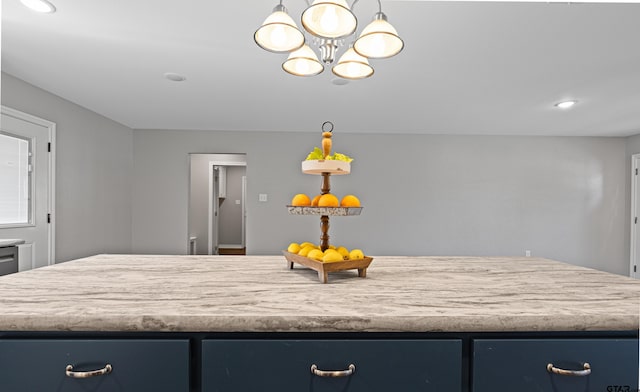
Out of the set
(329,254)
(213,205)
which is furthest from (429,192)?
(329,254)

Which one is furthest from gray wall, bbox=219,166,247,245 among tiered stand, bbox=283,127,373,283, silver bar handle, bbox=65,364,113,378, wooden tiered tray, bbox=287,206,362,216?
silver bar handle, bbox=65,364,113,378

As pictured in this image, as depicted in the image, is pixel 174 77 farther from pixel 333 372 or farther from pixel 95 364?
pixel 333 372

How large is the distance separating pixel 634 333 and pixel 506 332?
326mm

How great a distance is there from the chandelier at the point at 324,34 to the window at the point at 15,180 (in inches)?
113

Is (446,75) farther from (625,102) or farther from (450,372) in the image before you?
(450,372)

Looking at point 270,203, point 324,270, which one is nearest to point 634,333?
point 324,270

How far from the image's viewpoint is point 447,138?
4938 millimetres

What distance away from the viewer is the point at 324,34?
3.46ft

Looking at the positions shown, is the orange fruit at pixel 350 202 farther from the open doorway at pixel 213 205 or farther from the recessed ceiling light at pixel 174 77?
the open doorway at pixel 213 205

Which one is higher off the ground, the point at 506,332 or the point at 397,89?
the point at 397,89

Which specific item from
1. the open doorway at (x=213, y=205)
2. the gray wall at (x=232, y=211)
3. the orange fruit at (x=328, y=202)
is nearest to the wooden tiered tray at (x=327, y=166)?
the orange fruit at (x=328, y=202)

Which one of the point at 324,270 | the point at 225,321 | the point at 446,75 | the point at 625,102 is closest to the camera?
the point at 225,321

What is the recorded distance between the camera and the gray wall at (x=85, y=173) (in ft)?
10.2

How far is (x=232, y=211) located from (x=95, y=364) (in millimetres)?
7796
